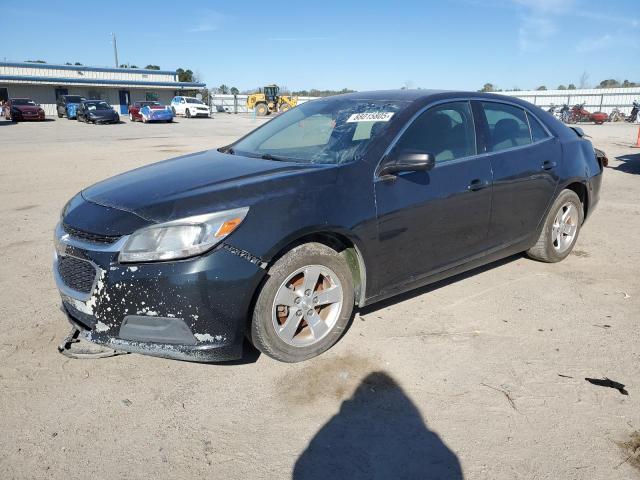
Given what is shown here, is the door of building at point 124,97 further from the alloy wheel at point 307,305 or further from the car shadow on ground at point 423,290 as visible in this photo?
the alloy wheel at point 307,305

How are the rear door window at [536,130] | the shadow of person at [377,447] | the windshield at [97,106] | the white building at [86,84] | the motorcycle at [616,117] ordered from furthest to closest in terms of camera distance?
the white building at [86,84] < the motorcycle at [616,117] < the windshield at [97,106] < the rear door window at [536,130] < the shadow of person at [377,447]

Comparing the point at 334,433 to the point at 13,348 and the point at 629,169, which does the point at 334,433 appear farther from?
the point at 629,169

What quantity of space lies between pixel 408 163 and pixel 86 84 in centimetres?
5707

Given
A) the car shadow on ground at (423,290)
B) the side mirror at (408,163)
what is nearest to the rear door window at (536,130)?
the car shadow on ground at (423,290)

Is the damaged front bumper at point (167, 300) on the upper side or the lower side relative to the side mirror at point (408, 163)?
lower

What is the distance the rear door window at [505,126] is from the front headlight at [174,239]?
8.12 feet

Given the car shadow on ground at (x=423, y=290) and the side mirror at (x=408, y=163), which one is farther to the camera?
the car shadow on ground at (x=423, y=290)

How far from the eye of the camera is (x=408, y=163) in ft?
10.7

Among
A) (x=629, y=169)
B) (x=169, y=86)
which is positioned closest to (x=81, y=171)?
(x=629, y=169)

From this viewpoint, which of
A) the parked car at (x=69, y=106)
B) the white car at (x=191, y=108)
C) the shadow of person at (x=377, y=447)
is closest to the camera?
the shadow of person at (x=377, y=447)

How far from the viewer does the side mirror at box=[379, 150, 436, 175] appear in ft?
10.7

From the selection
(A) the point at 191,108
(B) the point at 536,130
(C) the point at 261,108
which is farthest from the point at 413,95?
(C) the point at 261,108

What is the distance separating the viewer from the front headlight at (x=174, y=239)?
2660 mm

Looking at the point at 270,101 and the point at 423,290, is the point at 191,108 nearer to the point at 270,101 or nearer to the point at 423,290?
the point at 270,101
